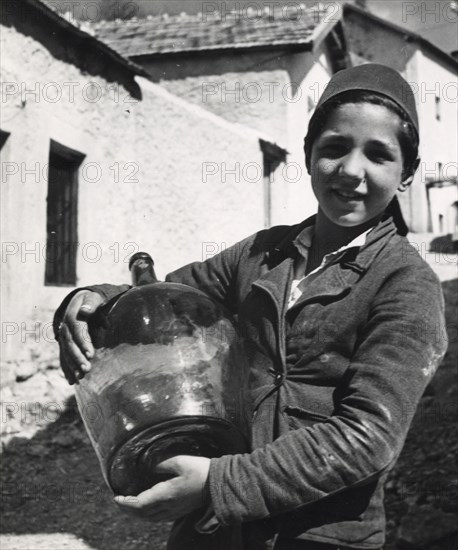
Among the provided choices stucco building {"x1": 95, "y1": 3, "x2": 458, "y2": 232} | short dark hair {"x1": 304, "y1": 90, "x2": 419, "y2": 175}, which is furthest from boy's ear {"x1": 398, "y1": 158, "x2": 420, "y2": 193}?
stucco building {"x1": 95, "y1": 3, "x2": 458, "y2": 232}

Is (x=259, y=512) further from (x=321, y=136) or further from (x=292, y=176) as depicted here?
(x=292, y=176)

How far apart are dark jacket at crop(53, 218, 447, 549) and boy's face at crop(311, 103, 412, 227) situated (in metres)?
0.07

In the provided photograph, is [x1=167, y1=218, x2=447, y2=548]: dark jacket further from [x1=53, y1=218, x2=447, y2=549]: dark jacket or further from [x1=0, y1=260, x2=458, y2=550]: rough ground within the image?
[x1=0, y1=260, x2=458, y2=550]: rough ground

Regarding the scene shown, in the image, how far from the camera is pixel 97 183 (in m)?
7.20

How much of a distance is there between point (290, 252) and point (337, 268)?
0.17 meters

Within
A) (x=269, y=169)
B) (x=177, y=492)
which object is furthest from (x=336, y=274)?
(x=269, y=169)

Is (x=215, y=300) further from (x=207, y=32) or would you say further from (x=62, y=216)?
(x=207, y=32)

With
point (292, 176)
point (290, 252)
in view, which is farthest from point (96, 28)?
point (290, 252)

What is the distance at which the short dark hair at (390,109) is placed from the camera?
1.30 m

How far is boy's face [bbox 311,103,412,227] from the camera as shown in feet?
4.22

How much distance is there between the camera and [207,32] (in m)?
11.2

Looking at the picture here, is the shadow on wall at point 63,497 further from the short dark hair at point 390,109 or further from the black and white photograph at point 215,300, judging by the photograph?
the short dark hair at point 390,109

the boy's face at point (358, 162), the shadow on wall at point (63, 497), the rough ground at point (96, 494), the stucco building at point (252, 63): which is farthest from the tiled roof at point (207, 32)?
the boy's face at point (358, 162)

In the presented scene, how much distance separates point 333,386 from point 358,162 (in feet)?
1.40
